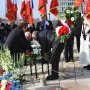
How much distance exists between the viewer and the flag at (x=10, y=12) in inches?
811

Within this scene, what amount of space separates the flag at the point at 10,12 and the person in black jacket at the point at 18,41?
268 inches

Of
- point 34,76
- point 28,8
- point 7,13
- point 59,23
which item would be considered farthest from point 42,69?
point 7,13

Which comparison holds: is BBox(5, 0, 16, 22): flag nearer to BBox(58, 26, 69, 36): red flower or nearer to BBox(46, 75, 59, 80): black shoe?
BBox(46, 75, 59, 80): black shoe

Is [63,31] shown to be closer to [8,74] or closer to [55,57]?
[55,57]

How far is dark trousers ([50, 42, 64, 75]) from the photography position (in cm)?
1219

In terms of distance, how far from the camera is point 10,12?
21.1 metres

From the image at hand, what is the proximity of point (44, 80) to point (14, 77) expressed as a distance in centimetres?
324

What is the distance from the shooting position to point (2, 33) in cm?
2042

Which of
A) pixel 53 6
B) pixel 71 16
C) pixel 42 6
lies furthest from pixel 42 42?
pixel 42 6

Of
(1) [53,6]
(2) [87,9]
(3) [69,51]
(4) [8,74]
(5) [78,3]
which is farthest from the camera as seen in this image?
(1) [53,6]

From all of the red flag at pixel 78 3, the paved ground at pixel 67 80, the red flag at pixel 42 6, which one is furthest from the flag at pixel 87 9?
the red flag at pixel 42 6

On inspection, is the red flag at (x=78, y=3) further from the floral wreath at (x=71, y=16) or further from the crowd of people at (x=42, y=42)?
the floral wreath at (x=71, y=16)

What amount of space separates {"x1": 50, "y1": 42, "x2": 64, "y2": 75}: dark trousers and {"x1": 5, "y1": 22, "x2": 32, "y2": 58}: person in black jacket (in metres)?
1.05

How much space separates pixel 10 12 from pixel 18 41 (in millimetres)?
7884
